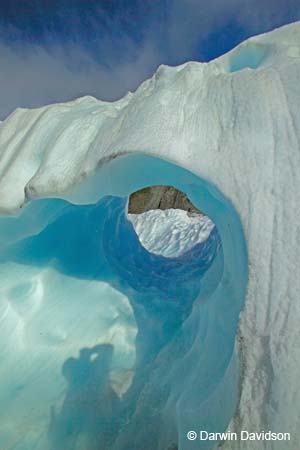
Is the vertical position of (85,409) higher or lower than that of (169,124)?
lower

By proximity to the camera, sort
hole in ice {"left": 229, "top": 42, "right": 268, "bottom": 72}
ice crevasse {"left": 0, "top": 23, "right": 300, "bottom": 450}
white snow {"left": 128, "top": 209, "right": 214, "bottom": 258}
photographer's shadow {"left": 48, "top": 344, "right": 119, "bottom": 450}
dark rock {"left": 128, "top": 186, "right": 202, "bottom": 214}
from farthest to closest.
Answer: dark rock {"left": 128, "top": 186, "right": 202, "bottom": 214} → white snow {"left": 128, "top": 209, "right": 214, "bottom": 258} → photographer's shadow {"left": 48, "top": 344, "right": 119, "bottom": 450} → hole in ice {"left": 229, "top": 42, "right": 268, "bottom": 72} → ice crevasse {"left": 0, "top": 23, "right": 300, "bottom": 450}

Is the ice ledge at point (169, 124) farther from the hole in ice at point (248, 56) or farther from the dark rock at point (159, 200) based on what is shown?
the dark rock at point (159, 200)

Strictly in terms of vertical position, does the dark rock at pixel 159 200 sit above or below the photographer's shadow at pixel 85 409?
above

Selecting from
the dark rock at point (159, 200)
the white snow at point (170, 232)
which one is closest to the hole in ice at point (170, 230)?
the white snow at point (170, 232)

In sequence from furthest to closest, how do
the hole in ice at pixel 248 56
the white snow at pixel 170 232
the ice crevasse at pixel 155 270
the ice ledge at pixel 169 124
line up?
the white snow at pixel 170 232, the hole in ice at pixel 248 56, the ice ledge at pixel 169 124, the ice crevasse at pixel 155 270

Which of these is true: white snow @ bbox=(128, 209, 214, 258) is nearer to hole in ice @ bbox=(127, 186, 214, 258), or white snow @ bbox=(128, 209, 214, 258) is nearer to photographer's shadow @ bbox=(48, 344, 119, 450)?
hole in ice @ bbox=(127, 186, 214, 258)

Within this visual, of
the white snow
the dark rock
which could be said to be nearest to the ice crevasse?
the white snow

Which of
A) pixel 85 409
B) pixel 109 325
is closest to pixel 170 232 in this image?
pixel 109 325

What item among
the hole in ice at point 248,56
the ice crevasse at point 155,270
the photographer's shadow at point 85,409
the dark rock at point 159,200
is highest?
the dark rock at point 159,200

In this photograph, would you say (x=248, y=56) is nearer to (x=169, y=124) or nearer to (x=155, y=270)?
(x=169, y=124)
